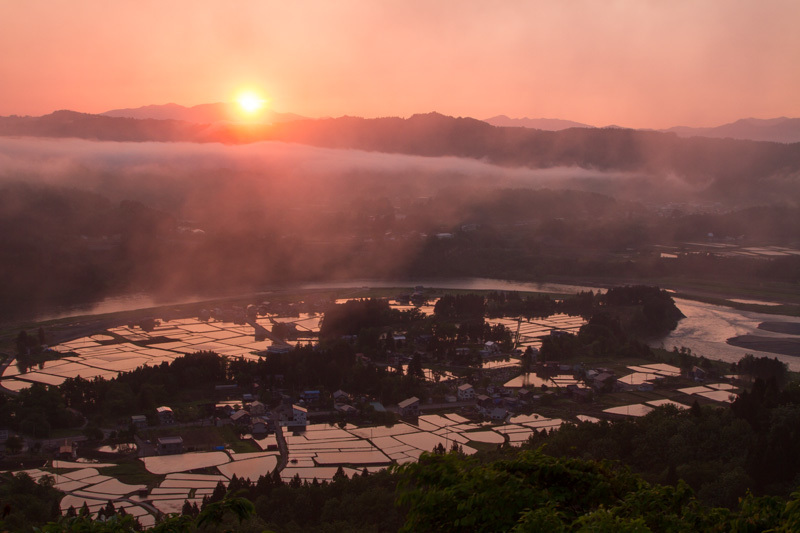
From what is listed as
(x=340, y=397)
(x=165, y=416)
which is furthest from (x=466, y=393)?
(x=165, y=416)

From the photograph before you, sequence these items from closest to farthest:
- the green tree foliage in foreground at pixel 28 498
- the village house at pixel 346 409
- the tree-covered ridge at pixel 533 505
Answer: the tree-covered ridge at pixel 533 505, the green tree foliage in foreground at pixel 28 498, the village house at pixel 346 409

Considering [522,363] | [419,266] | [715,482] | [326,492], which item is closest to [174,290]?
[419,266]

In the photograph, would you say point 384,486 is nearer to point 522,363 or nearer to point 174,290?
point 522,363

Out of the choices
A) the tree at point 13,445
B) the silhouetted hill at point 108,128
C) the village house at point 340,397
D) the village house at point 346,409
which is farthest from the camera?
the silhouetted hill at point 108,128

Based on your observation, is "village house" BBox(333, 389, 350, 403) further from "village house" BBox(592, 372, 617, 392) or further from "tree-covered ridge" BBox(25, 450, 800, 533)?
"tree-covered ridge" BBox(25, 450, 800, 533)

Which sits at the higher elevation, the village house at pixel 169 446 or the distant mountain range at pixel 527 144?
the distant mountain range at pixel 527 144

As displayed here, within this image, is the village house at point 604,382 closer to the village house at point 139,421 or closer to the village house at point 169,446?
the village house at point 169,446

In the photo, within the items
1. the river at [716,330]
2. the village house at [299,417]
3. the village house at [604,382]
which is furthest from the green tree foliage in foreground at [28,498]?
the river at [716,330]

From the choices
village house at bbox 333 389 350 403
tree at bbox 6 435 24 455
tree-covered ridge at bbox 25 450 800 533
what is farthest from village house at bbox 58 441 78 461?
tree-covered ridge at bbox 25 450 800 533
